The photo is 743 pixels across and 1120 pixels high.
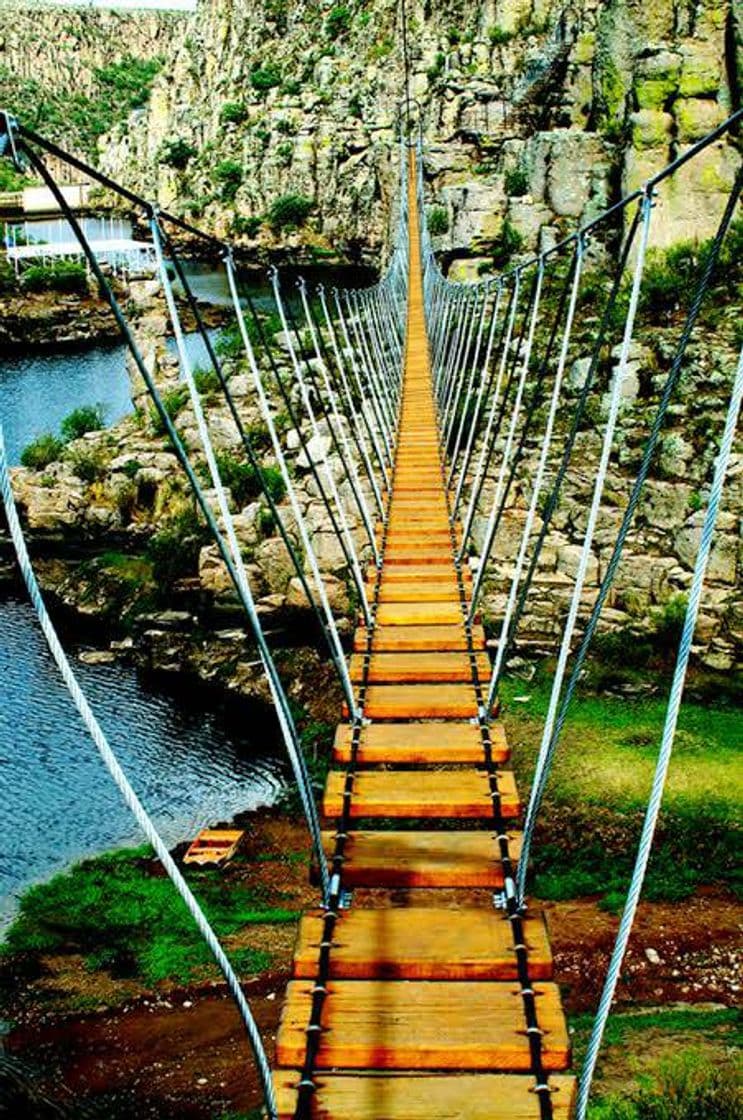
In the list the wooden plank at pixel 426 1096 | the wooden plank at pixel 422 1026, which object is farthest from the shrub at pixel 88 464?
the wooden plank at pixel 426 1096

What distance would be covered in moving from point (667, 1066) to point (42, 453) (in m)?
13.2

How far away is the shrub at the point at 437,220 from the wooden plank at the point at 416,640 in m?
13.1

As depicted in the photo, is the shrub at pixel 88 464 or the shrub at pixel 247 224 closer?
the shrub at pixel 88 464

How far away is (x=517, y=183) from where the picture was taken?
43.7ft

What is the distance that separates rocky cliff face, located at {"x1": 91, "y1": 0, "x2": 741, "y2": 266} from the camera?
10.9 m

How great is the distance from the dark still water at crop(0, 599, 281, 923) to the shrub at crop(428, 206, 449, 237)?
8.20 meters

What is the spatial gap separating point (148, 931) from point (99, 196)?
1749 inches

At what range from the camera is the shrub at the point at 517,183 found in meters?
13.2

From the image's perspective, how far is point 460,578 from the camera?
3.57 m

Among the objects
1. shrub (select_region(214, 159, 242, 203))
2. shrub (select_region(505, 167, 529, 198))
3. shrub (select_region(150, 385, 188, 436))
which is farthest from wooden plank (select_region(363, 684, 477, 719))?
shrub (select_region(214, 159, 242, 203))

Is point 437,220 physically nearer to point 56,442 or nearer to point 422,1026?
point 56,442

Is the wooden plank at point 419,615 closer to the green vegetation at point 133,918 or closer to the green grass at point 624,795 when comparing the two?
the green vegetation at point 133,918

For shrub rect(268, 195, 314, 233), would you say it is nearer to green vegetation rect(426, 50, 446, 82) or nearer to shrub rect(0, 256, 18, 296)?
green vegetation rect(426, 50, 446, 82)

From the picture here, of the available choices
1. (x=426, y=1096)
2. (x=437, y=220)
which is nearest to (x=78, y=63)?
(x=437, y=220)
